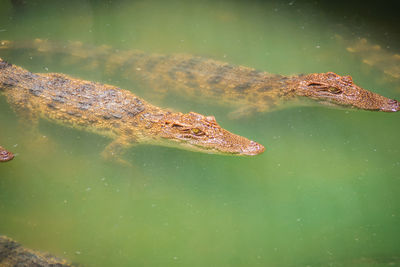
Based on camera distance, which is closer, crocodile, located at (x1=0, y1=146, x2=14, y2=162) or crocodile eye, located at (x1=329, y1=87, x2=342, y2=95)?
crocodile, located at (x1=0, y1=146, x2=14, y2=162)

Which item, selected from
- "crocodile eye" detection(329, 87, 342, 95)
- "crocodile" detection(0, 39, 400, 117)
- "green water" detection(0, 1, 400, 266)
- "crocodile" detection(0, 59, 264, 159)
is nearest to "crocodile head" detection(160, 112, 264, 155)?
"crocodile" detection(0, 59, 264, 159)

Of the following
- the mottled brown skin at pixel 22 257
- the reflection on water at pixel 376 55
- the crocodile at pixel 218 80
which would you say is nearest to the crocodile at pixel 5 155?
the mottled brown skin at pixel 22 257

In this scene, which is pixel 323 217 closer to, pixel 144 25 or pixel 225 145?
pixel 225 145

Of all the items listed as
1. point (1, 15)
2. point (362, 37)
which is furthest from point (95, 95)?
point (362, 37)

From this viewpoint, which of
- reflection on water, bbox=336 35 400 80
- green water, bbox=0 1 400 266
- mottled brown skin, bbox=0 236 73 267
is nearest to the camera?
mottled brown skin, bbox=0 236 73 267

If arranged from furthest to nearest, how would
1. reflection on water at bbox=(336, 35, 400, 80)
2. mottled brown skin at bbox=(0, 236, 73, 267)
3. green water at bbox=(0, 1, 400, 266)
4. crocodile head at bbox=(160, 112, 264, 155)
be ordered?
1. reflection on water at bbox=(336, 35, 400, 80)
2. crocodile head at bbox=(160, 112, 264, 155)
3. green water at bbox=(0, 1, 400, 266)
4. mottled brown skin at bbox=(0, 236, 73, 267)

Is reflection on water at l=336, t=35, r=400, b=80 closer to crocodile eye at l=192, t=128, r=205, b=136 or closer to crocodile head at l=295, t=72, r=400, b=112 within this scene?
crocodile head at l=295, t=72, r=400, b=112

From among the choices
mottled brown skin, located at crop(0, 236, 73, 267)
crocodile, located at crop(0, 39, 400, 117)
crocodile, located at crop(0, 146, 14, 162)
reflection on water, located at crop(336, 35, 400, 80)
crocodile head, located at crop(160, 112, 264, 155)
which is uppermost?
reflection on water, located at crop(336, 35, 400, 80)
